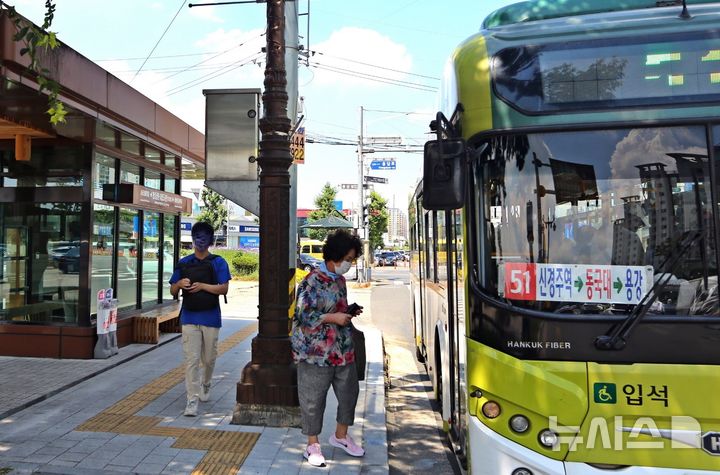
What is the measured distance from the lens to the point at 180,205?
34.1ft

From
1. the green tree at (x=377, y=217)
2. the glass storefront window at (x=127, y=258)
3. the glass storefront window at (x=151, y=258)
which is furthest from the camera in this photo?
the green tree at (x=377, y=217)

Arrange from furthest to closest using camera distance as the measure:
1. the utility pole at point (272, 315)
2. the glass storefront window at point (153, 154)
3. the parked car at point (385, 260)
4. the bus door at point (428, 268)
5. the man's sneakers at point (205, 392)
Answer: the parked car at point (385, 260), the glass storefront window at point (153, 154), the bus door at point (428, 268), the man's sneakers at point (205, 392), the utility pole at point (272, 315)

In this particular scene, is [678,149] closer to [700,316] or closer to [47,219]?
[700,316]

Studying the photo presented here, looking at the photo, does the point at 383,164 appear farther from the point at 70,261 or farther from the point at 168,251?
the point at 70,261

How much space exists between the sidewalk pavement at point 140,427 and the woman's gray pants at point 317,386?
37cm

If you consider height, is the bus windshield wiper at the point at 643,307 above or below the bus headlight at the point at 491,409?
above

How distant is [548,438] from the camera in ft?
8.64

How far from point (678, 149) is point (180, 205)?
938cm

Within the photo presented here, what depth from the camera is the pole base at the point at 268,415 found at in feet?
15.8

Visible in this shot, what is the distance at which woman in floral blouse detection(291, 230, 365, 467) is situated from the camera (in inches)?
154

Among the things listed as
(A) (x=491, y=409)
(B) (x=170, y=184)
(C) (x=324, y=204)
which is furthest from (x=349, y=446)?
(C) (x=324, y=204)

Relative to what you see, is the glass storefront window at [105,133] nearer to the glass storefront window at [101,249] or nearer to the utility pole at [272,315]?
the glass storefront window at [101,249]

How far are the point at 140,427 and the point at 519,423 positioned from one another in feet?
12.1

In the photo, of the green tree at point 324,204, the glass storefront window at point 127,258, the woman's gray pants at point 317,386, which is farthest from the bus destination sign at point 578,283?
the green tree at point 324,204
